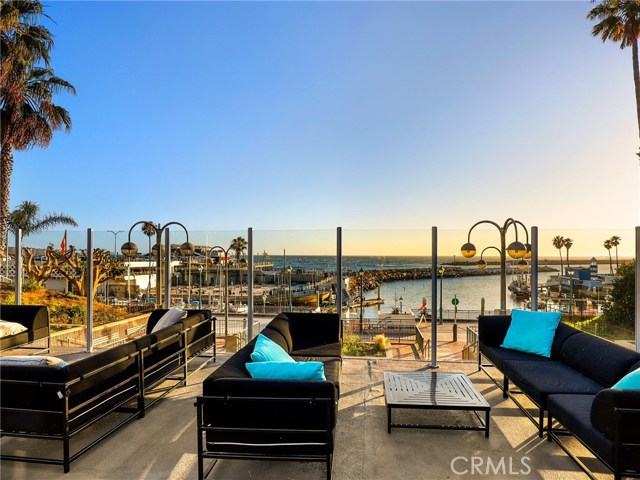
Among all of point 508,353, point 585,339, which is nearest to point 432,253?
point 508,353

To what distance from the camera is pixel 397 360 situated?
17.0 ft

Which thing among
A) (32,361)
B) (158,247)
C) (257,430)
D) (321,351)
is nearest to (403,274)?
(321,351)

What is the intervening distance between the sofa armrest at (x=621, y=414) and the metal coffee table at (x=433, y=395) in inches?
34.1

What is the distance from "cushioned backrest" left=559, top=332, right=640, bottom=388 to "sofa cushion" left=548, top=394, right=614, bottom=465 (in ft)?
1.54

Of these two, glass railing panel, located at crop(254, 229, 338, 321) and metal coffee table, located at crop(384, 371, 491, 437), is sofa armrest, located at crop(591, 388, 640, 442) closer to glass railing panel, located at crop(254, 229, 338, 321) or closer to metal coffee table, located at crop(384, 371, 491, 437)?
metal coffee table, located at crop(384, 371, 491, 437)

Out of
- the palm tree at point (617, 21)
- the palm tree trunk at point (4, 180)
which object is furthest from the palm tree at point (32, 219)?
the palm tree at point (617, 21)

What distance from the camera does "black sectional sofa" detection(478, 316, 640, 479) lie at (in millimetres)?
1944

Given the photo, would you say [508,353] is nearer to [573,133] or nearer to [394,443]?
[394,443]

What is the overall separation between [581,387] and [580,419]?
2.68 ft

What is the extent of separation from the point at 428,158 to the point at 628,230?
529 centimetres

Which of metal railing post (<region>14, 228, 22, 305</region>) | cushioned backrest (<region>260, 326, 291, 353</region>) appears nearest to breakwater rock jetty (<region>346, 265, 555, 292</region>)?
cushioned backrest (<region>260, 326, 291, 353</region>)

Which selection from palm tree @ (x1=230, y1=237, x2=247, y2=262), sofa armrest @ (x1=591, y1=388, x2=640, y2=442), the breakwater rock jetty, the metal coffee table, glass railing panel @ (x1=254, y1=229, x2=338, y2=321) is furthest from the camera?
palm tree @ (x1=230, y1=237, x2=247, y2=262)

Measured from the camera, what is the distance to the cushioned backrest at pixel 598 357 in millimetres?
2926

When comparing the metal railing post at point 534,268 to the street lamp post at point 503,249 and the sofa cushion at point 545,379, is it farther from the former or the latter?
the sofa cushion at point 545,379
